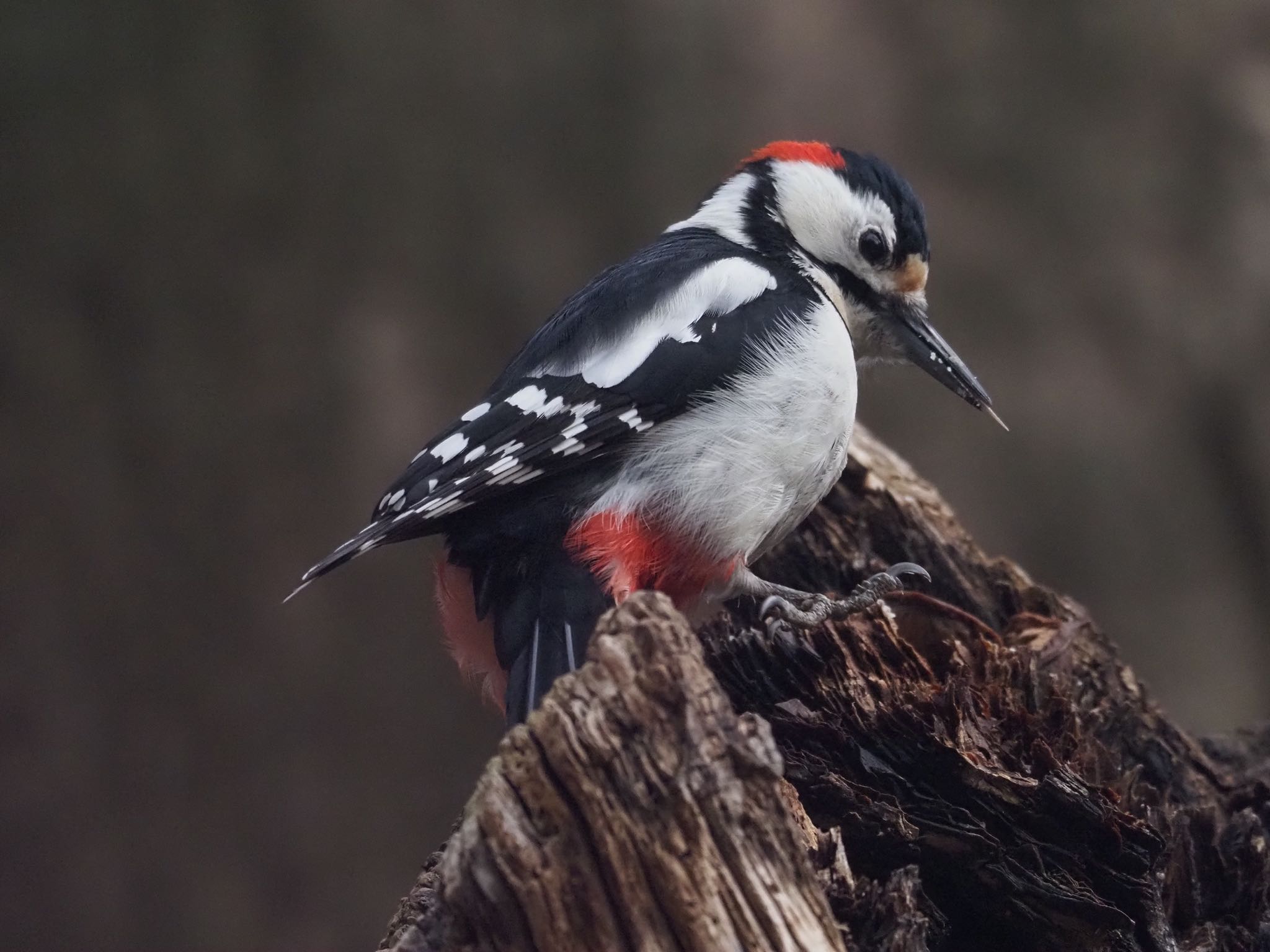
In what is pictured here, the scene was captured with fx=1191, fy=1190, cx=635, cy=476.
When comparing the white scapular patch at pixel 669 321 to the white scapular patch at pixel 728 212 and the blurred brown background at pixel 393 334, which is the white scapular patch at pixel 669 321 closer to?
the white scapular patch at pixel 728 212

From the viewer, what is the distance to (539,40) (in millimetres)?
4387

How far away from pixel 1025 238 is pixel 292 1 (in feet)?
9.30

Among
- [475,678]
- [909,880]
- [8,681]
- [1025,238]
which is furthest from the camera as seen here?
[1025,238]

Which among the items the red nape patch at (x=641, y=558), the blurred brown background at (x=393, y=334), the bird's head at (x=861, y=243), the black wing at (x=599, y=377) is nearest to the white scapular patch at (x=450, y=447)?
the black wing at (x=599, y=377)

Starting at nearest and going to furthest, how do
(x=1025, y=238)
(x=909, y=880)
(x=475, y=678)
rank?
(x=909, y=880)
(x=475, y=678)
(x=1025, y=238)

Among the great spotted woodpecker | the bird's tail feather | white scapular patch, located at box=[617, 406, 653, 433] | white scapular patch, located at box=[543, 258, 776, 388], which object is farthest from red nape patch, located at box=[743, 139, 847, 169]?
the bird's tail feather

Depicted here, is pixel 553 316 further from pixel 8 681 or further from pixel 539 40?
pixel 8 681

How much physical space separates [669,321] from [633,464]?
28 cm

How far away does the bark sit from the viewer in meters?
1.15

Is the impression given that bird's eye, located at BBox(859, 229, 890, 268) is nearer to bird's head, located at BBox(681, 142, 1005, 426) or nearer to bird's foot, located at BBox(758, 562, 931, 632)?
bird's head, located at BBox(681, 142, 1005, 426)

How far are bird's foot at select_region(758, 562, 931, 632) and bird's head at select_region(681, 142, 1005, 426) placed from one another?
449 millimetres

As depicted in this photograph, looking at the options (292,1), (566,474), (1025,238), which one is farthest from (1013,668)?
(292,1)

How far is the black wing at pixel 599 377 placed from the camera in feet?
6.14

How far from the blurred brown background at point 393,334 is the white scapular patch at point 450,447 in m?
2.46
